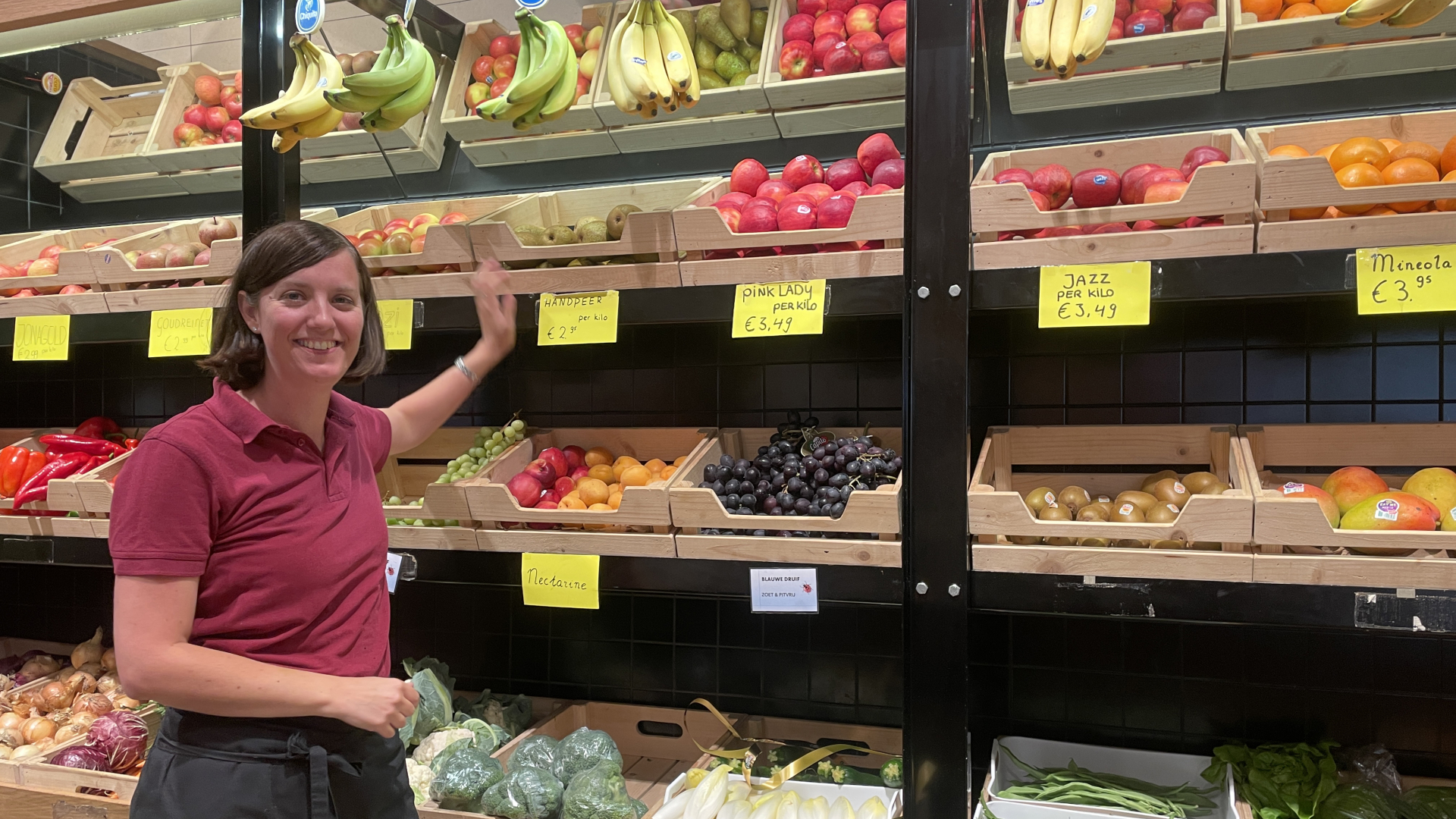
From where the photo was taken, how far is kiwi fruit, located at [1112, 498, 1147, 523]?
1782mm

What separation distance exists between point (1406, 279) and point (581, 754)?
1.74 metres

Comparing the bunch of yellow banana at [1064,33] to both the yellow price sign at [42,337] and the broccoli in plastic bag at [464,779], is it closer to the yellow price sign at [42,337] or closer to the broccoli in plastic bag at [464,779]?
the broccoli in plastic bag at [464,779]

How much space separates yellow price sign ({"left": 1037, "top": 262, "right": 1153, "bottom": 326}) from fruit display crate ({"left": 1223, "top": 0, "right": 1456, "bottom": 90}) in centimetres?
71

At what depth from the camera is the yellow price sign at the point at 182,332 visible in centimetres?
222

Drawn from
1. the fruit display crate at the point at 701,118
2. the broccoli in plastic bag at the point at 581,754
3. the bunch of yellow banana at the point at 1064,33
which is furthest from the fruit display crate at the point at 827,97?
the broccoli in plastic bag at the point at 581,754

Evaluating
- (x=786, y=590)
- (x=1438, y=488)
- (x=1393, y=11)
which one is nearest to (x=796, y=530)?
(x=786, y=590)

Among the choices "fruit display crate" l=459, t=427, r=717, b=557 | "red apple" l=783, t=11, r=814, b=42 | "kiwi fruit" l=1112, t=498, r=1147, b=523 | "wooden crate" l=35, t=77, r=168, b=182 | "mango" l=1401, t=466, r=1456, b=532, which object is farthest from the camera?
"wooden crate" l=35, t=77, r=168, b=182

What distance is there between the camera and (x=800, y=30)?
228 centimetres

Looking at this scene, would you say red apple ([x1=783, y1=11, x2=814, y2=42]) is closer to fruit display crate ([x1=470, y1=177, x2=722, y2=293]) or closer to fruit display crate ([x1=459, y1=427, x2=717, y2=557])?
fruit display crate ([x1=470, y1=177, x2=722, y2=293])

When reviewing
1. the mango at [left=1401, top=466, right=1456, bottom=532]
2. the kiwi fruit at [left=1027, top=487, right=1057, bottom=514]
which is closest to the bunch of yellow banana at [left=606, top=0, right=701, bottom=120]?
the kiwi fruit at [left=1027, top=487, right=1057, bottom=514]

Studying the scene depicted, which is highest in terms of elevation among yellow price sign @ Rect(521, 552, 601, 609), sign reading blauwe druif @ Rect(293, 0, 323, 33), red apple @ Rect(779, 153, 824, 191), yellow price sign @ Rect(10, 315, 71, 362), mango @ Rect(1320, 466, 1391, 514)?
sign reading blauwe druif @ Rect(293, 0, 323, 33)

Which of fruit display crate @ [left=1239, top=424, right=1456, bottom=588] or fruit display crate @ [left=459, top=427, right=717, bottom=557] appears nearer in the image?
fruit display crate @ [left=1239, top=424, right=1456, bottom=588]

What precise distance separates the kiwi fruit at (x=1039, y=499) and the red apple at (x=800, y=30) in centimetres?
112

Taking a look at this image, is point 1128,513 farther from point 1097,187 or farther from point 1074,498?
point 1097,187
